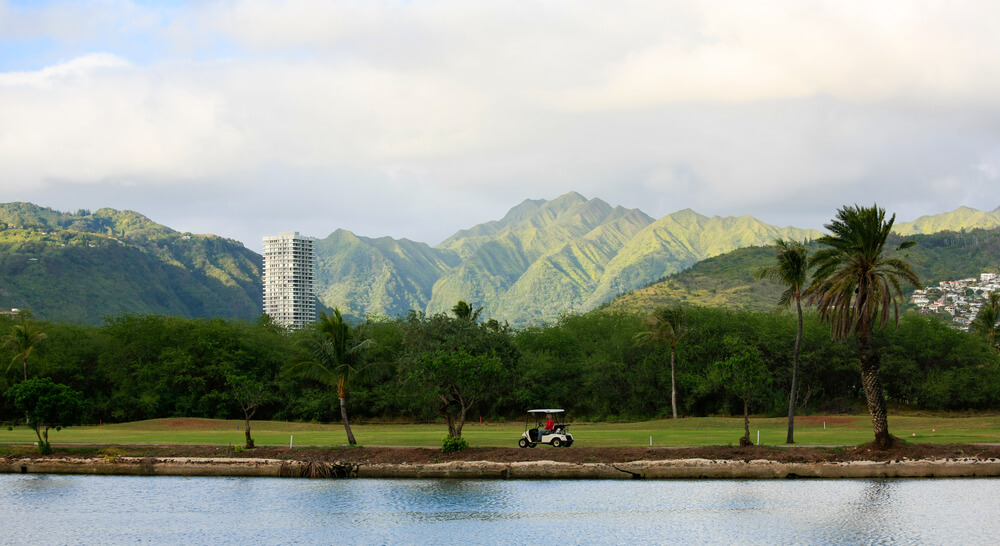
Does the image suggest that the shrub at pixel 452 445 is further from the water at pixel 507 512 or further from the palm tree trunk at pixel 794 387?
the palm tree trunk at pixel 794 387

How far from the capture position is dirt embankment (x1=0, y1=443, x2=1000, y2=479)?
3634 cm

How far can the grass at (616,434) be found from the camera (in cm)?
4712

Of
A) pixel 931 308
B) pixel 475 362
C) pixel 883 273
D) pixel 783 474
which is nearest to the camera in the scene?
pixel 783 474

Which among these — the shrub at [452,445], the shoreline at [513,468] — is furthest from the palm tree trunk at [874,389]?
the shrub at [452,445]

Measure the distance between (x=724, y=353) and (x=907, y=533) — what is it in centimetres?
5372

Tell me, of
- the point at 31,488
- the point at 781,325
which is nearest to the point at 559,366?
the point at 781,325

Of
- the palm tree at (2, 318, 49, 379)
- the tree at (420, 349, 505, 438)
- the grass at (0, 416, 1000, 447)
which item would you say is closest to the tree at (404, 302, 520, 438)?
the tree at (420, 349, 505, 438)

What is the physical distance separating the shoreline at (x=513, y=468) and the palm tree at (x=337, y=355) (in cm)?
661

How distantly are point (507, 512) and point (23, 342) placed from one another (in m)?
57.7

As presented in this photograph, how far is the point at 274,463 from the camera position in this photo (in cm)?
4159

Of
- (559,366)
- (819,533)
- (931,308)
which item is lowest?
(819,533)

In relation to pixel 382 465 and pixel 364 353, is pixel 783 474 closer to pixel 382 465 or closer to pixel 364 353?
pixel 382 465

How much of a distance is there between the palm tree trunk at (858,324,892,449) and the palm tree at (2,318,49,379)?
66.1 metres

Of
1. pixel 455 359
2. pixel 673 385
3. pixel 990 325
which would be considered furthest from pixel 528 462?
pixel 990 325
